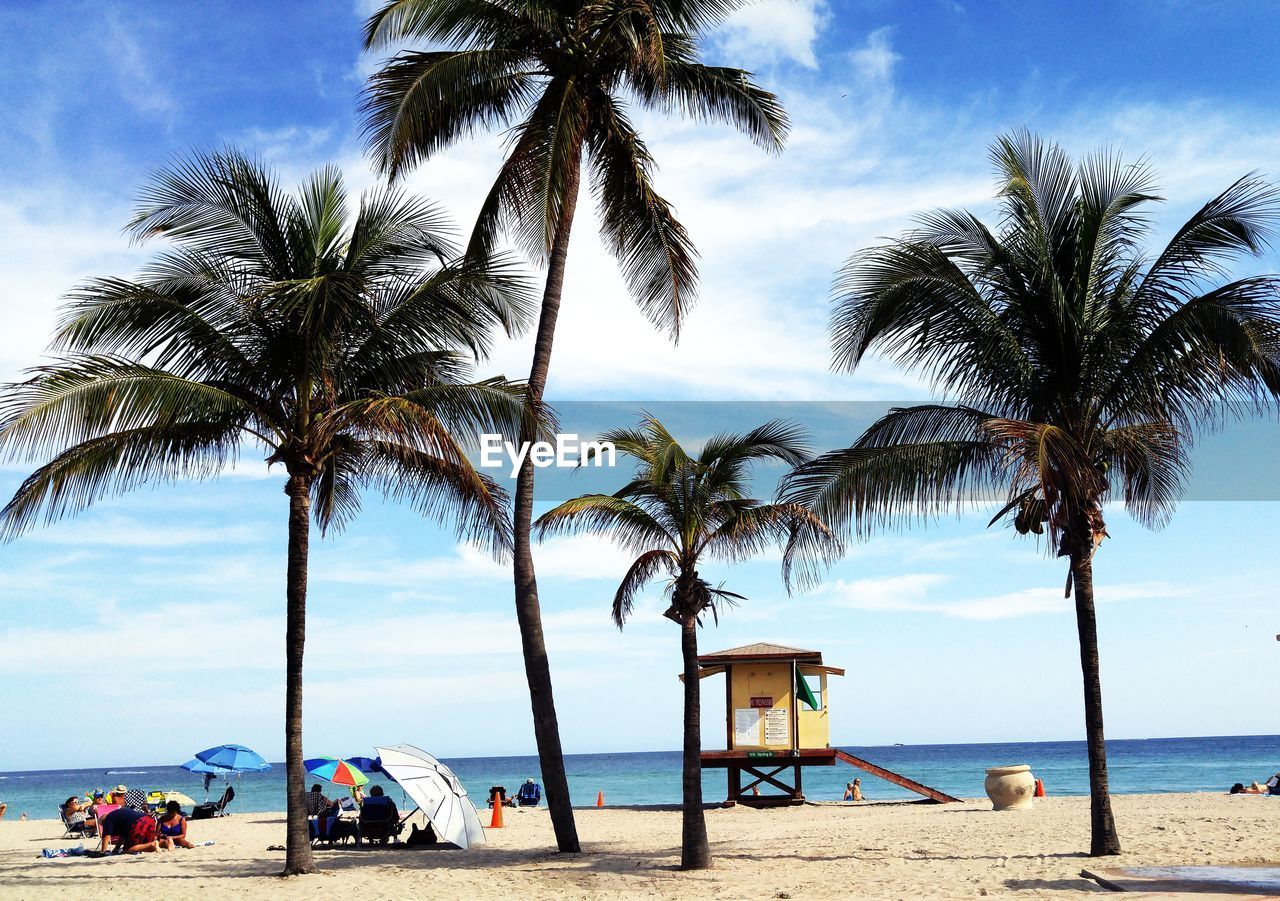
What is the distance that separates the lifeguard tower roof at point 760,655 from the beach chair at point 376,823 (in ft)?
28.7

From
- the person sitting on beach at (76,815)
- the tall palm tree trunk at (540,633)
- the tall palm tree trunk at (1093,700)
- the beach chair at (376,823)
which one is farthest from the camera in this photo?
the person sitting on beach at (76,815)

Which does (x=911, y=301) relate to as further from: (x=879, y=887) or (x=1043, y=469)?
(x=879, y=887)

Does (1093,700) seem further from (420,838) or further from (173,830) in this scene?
(173,830)

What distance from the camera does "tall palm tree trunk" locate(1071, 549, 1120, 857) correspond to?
13.1m

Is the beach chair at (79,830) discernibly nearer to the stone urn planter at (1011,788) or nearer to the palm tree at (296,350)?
the palm tree at (296,350)

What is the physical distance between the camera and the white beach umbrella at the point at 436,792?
15859mm

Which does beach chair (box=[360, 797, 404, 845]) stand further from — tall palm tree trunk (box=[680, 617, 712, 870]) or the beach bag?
tall palm tree trunk (box=[680, 617, 712, 870])

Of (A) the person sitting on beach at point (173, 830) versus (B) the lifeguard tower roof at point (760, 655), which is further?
(B) the lifeguard tower roof at point (760, 655)

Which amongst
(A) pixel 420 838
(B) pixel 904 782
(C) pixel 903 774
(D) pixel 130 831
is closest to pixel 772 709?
(B) pixel 904 782

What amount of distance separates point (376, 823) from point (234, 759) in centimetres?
1172

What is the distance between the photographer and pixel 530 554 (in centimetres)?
1590

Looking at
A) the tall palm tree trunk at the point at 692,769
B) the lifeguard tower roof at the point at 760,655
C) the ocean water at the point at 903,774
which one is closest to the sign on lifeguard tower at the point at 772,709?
the lifeguard tower roof at the point at 760,655

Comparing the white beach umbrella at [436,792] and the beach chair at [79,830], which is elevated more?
the white beach umbrella at [436,792]

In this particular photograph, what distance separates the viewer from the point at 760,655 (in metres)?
25.0
